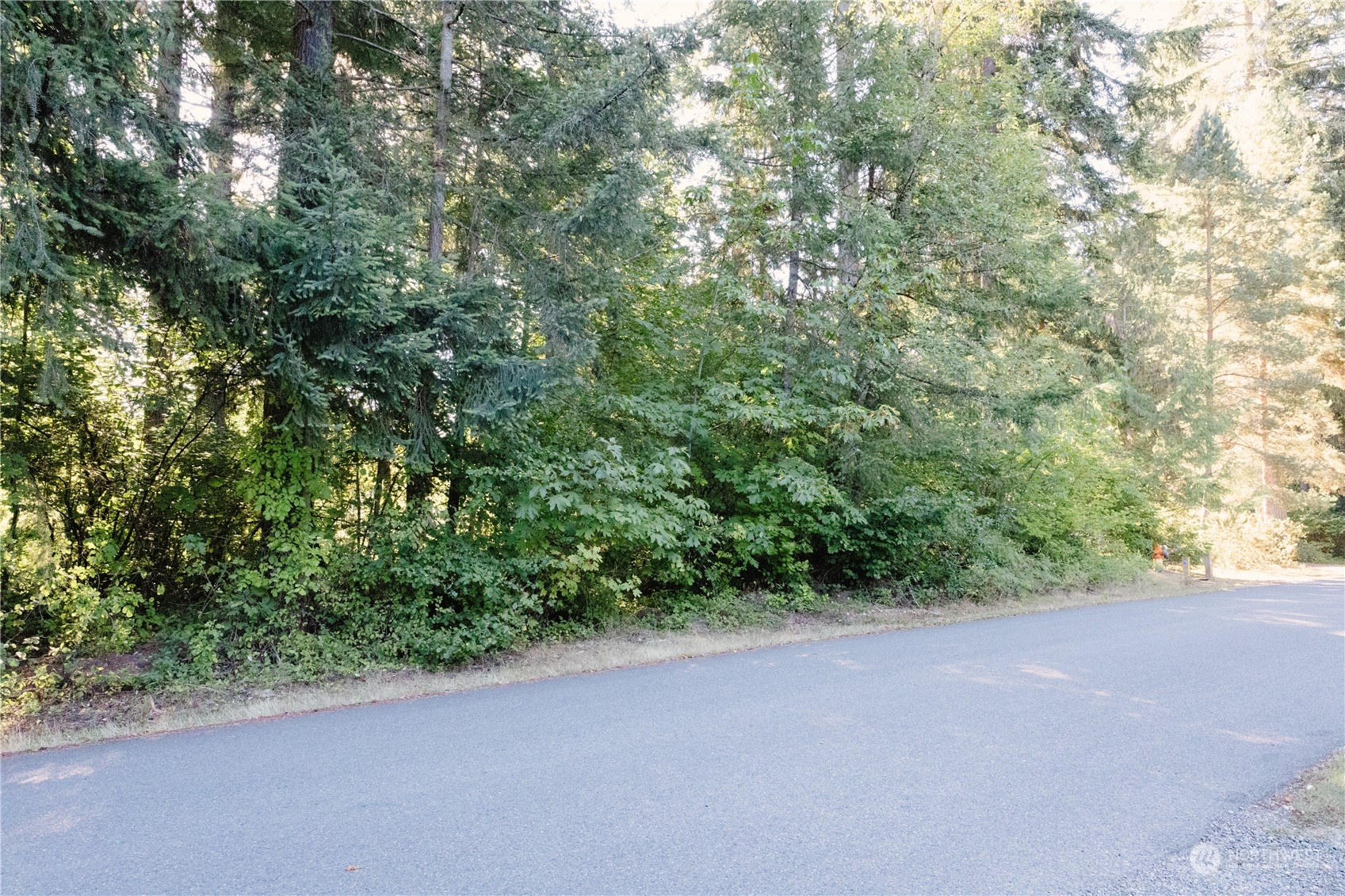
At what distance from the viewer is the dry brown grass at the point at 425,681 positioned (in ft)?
18.3

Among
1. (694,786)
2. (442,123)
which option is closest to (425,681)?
(694,786)

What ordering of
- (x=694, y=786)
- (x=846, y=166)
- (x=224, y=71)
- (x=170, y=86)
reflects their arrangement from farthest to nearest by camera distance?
(x=846, y=166) → (x=224, y=71) → (x=170, y=86) → (x=694, y=786)

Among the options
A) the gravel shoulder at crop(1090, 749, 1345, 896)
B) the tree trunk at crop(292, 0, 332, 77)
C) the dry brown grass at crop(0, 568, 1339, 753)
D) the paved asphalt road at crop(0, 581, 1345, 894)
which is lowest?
the dry brown grass at crop(0, 568, 1339, 753)

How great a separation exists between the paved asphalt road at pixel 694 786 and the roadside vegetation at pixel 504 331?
2178 mm

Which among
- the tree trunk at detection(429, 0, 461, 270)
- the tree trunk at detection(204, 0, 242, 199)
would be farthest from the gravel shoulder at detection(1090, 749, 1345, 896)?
the tree trunk at detection(204, 0, 242, 199)

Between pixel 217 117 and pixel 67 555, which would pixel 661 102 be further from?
pixel 67 555

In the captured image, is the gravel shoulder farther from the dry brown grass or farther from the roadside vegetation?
the roadside vegetation

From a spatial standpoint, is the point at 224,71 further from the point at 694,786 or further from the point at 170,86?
the point at 694,786

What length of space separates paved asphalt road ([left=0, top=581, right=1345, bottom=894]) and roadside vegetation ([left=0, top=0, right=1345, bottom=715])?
7.15ft

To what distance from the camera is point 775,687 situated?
6.50 meters

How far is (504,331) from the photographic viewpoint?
749 cm

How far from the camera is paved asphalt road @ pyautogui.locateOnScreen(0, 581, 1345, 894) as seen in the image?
3213 mm

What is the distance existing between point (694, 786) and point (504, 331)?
16.2 ft

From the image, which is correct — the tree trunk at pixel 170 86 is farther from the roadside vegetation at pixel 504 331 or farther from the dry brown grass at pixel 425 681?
the dry brown grass at pixel 425 681
